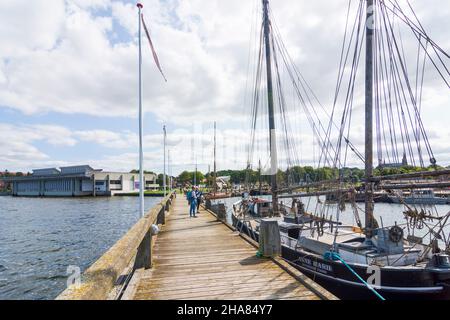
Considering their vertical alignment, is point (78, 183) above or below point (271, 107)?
below

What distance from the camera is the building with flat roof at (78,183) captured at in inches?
4168

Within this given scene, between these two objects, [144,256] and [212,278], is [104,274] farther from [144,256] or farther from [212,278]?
[144,256]

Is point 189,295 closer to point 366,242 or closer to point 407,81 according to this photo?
point 366,242

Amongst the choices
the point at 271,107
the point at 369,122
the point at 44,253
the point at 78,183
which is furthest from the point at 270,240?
the point at 78,183

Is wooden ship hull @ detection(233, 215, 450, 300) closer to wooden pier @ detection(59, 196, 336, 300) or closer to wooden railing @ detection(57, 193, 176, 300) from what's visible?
wooden pier @ detection(59, 196, 336, 300)

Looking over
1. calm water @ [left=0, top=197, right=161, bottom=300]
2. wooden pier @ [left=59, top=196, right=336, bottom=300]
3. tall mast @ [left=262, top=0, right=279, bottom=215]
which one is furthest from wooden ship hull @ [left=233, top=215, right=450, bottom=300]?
calm water @ [left=0, top=197, right=161, bottom=300]

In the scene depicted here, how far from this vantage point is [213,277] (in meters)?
6.56

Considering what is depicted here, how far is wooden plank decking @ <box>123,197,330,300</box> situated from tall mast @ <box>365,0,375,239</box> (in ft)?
13.4

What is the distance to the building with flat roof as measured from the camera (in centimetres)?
10588

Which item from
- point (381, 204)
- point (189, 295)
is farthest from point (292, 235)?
point (381, 204)

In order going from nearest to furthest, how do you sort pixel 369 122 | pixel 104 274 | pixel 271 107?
pixel 104 274, pixel 369 122, pixel 271 107

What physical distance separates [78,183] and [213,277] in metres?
113

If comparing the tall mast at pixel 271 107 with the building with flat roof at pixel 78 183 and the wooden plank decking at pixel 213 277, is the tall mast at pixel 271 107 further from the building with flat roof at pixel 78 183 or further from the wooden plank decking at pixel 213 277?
the building with flat roof at pixel 78 183

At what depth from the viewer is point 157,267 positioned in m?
7.48
